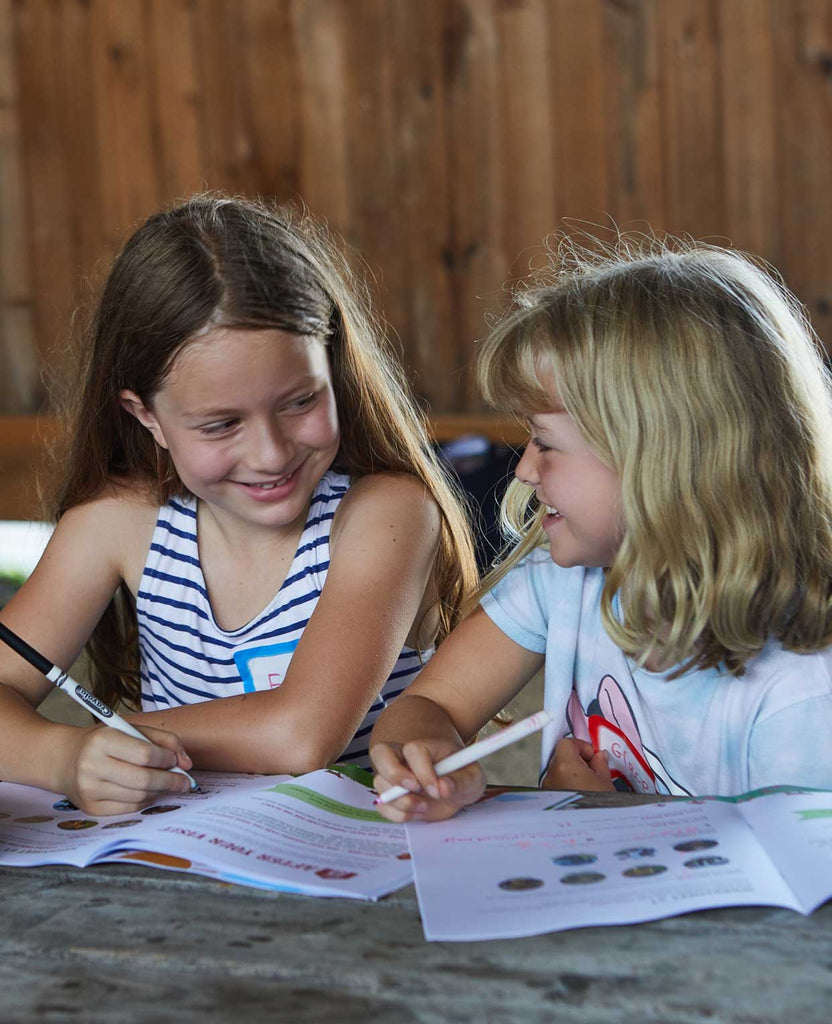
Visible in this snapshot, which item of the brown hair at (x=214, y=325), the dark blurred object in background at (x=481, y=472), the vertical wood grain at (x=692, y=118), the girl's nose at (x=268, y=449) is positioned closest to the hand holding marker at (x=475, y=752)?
the girl's nose at (x=268, y=449)

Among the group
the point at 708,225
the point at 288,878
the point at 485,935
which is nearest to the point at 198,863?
the point at 288,878

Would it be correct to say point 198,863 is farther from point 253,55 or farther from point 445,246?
point 253,55

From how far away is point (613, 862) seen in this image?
2.36ft

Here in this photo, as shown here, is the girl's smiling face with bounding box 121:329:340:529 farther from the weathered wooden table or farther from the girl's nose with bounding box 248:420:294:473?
the weathered wooden table

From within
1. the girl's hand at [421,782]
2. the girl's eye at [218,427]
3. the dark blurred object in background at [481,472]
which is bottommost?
the dark blurred object in background at [481,472]

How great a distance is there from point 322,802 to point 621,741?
1.21 feet

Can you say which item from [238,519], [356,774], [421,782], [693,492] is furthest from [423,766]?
[238,519]

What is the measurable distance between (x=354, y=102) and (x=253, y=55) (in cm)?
34

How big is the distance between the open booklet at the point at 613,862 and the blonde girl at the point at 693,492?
0.16m

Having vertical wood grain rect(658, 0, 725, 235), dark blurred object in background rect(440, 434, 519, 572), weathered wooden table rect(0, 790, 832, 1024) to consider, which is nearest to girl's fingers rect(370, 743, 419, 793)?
weathered wooden table rect(0, 790, 832, 1024)

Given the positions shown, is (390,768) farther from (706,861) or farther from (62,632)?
(62,632)

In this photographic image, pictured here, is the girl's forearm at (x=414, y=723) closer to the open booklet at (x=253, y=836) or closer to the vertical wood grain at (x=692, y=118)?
the open booklet at (x=253, y=836)

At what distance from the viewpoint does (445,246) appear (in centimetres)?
347

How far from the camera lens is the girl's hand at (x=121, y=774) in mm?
908
